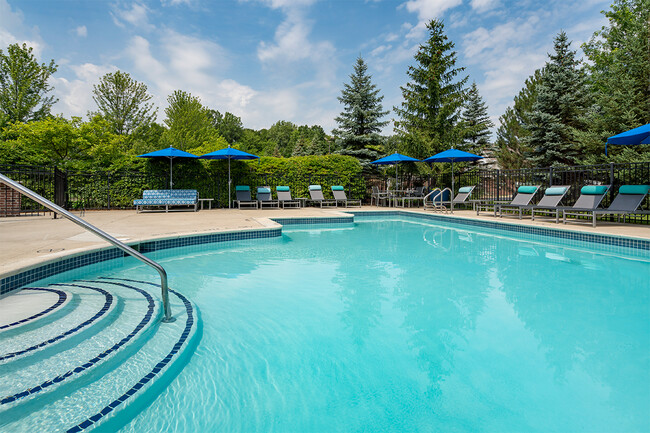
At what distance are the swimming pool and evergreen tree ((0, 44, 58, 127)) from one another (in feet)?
82.1

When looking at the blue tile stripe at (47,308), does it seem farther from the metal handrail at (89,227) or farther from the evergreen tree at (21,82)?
the evergreen tree at (21,82)

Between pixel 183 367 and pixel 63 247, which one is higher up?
pixel 63 247

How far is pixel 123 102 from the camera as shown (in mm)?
27375

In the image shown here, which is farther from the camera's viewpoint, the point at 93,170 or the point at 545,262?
the point at 93,170

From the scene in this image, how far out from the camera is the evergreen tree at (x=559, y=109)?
16062 mm

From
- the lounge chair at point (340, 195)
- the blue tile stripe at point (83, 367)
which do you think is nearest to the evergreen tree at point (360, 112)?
the lounge chair at point (340, 195)

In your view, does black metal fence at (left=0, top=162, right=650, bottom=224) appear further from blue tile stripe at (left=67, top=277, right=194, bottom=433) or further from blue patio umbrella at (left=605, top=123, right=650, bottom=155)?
blue tile stripe at (left=67, top=277, right=194, bottom=433)

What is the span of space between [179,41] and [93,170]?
23.4 ft

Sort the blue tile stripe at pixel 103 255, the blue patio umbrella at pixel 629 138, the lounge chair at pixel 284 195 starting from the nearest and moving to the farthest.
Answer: the blue tile stripe at pixel 103 255
the blue patio umbrella at pixel 629 138
the lounge chair at pixel 284 195

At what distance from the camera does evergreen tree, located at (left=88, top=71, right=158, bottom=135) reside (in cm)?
2647

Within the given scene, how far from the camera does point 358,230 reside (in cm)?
961

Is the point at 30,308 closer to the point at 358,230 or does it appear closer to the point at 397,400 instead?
the point at 397,400

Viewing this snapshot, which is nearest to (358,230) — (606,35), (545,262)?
(545,262)

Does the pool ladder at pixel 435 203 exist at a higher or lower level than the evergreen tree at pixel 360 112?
lower
